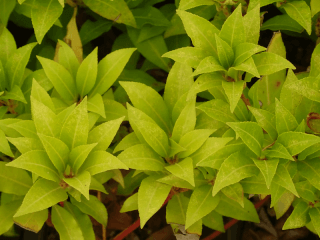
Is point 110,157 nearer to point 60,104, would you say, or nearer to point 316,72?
point 60,104

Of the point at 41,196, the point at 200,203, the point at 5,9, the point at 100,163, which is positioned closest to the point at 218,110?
the point at 200,203

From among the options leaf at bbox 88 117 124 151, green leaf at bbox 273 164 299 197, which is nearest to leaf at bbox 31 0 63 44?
leaf at bbox 88 117 124 151

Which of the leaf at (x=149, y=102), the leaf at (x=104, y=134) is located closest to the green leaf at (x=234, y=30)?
the leaf at (x=149, y=102)

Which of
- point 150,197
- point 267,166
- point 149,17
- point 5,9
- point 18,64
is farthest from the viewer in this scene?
point 149,17

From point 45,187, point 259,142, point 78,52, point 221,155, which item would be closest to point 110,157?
point 45,187

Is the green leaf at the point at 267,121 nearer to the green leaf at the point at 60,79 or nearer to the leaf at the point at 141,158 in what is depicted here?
the leaf at the point at 141,158

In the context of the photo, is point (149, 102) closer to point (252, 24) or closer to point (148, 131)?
point (148, 131)
